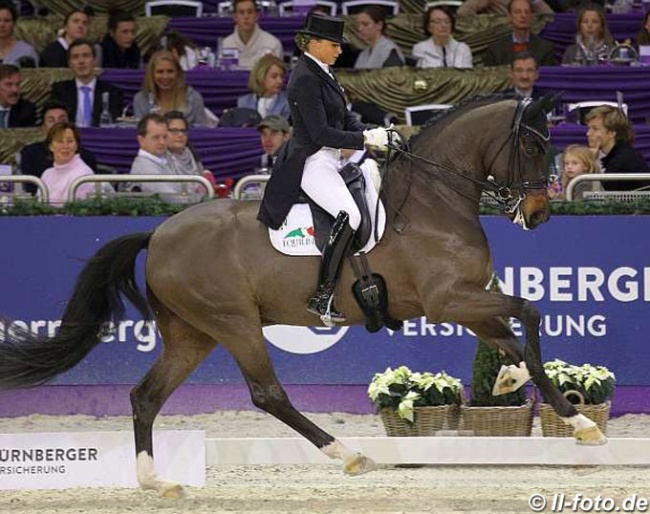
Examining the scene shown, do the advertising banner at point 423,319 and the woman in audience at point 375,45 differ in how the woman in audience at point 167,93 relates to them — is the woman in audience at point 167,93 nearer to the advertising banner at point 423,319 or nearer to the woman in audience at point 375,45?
the woman in audience at point 375,45

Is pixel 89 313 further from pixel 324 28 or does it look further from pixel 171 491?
pixel 324 28

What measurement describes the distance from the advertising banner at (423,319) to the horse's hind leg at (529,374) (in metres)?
2.36

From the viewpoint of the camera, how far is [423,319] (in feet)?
32.0

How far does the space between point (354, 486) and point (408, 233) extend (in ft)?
4.77

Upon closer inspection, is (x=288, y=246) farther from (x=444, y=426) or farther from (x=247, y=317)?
(x=444, y=426)

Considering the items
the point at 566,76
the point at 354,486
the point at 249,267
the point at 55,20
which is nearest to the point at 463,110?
the point at 249,267

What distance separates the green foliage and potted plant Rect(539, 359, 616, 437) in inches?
7.2

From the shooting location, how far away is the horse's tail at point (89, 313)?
7.73 m

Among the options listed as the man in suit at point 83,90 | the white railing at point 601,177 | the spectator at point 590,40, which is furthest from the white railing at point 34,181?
the spectator at point 590,40

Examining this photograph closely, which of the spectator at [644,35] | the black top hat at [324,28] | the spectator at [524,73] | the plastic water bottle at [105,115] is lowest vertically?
→ the plastic water bottle at [105,115]

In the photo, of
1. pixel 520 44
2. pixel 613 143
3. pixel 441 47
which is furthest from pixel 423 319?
pixel 520 44

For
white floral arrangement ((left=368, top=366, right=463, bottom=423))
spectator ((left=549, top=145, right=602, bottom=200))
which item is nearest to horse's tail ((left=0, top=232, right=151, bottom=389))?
white floral arrangement ((left=368, top=366, right=463, bottom=423))

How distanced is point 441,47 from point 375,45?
1.84 ft

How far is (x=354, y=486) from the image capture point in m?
7.74
